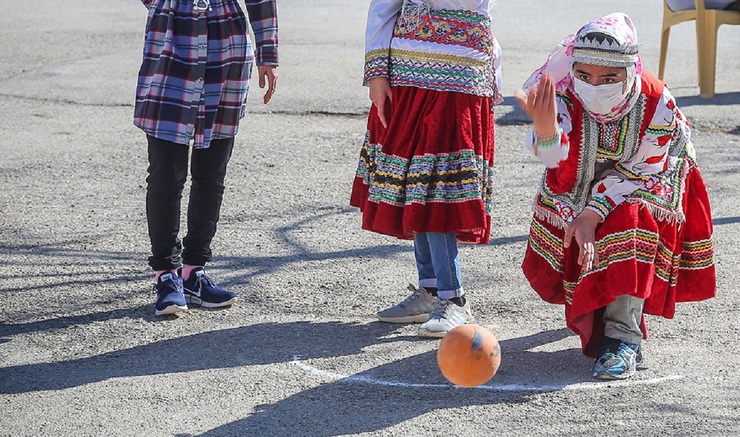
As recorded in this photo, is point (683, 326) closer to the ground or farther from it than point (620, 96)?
closer to the ground

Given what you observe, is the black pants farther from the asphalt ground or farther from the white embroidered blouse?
the white embroidered blouse

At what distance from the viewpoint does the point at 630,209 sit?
4348 mm

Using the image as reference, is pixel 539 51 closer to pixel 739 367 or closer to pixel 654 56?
pixel 654 56

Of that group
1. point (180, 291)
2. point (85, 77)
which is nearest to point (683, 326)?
point (180, 291)

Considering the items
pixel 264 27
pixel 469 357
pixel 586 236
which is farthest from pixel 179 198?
pixel 586 236

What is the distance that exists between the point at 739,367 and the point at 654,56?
745cm

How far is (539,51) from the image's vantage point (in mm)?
11570

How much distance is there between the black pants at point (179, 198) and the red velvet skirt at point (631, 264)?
4.87 ft

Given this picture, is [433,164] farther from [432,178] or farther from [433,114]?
[433,114]

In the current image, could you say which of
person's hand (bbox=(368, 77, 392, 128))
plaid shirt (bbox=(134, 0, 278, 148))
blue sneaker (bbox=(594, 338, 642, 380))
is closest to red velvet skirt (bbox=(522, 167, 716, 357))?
blue sneaker (bbox=(594, 338, 642, 380))

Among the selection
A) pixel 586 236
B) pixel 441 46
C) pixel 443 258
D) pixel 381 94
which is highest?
pixel 441 46

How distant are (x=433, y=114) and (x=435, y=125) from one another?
48 millimetres

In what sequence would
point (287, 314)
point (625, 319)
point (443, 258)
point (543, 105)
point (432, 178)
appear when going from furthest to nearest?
point (287, 314) → point (443, 258) → point (432, 178) → point (625, 319) → point (543, 105)

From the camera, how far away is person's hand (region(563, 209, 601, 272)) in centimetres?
430
